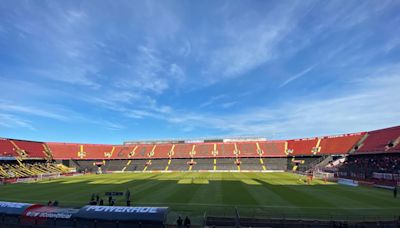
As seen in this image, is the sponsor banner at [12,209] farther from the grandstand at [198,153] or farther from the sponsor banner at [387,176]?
the grandstand at [198,153]

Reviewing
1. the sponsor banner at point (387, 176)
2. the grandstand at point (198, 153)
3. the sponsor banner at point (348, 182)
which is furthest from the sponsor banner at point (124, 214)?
the grandstand at point (198, 153)

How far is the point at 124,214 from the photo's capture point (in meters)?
16.0

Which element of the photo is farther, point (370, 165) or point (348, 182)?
point (370, 165)

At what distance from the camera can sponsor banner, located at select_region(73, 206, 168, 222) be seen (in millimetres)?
15664

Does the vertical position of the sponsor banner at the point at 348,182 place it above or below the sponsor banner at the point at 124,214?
below

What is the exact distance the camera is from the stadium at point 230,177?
82.4ft

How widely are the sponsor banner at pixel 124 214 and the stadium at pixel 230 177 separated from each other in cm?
192

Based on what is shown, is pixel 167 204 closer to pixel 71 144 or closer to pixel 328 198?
pixel 328 198

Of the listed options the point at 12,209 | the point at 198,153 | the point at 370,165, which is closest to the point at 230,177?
the point at 370,165

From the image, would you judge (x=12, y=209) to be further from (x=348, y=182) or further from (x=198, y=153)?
(x=198, y=153)

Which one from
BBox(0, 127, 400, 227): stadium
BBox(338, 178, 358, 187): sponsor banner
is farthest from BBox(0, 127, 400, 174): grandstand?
BBox(338, 178, 358, 187): sponsor banner

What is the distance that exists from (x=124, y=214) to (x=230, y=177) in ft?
150

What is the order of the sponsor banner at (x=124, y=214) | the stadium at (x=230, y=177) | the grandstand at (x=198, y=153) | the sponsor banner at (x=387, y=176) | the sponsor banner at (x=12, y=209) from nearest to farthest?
the sponsor banner at (x=124, y=214) → the sponsor banner at (x=12, y=209) → the stadium at (x=230, y=177) → the sponsor banner at (x=387, y=176) → the grandstand at (x=198, y=153)

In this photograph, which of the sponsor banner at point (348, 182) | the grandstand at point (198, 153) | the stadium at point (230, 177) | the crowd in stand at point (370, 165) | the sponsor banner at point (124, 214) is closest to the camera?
the sponsor banner at point (124, 214)
